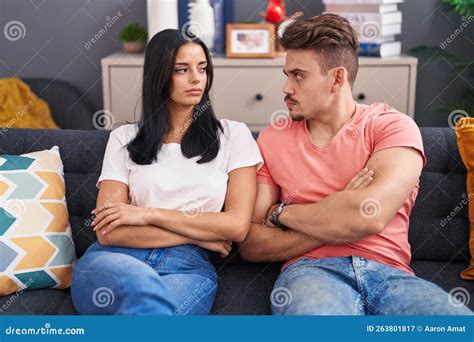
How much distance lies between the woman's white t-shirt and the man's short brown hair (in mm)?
294

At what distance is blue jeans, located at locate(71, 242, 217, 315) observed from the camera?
5.20ft

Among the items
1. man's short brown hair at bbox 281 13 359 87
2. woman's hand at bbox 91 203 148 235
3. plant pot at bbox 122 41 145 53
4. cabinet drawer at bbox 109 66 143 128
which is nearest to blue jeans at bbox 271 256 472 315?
woman's hand at bbox 91 203 148 235

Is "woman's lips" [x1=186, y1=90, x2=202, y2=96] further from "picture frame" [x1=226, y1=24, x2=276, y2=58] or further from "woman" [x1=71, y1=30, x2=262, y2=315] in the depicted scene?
"picture frame" [x1=226, y1=24, x2=276, y2=58]

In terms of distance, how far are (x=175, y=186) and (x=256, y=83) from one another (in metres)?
1.45

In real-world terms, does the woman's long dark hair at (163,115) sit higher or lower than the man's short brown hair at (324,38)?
lower

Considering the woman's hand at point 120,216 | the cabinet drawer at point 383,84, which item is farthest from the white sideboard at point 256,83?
the woman's hand at point 120,216

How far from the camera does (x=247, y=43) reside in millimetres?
3254

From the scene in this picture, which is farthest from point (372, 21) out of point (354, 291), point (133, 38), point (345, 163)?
point (354, 291)

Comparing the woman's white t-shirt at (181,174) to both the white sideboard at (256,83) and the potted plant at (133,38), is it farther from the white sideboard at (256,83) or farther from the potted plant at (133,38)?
the potted plant at (133,38)

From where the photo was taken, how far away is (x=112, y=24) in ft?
11.9

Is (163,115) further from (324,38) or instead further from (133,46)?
(133,46)

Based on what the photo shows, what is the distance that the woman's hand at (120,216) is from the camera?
1.83 meters

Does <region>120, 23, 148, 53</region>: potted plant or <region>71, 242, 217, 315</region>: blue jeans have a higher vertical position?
<region>120, 23, 148, 53</region>: potted plant

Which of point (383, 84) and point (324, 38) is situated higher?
point (324, 38)
